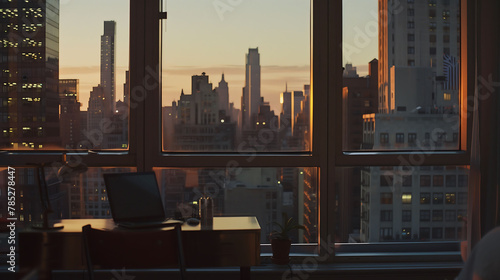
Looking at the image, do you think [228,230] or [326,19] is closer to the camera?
[228,230]

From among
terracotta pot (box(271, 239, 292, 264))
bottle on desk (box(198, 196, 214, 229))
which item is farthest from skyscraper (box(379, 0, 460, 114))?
bottle on desk (box(198, 196, 214, 229))

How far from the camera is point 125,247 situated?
9.09 feet

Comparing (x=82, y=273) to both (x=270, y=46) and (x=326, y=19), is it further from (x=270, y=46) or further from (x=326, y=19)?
(x=326, y=19)

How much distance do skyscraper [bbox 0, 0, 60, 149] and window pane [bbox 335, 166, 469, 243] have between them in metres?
2.07

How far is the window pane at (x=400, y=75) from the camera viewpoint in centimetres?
380

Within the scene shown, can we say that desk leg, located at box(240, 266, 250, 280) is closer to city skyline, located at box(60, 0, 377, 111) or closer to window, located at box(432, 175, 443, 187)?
city skyline, located at box(60, 0, 377, 111)

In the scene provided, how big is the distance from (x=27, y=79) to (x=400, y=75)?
2.55m

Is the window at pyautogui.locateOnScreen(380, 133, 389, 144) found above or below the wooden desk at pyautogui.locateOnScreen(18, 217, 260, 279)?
above

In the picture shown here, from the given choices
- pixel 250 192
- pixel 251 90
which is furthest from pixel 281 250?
pixel 251 90

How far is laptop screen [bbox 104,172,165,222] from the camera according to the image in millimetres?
3238

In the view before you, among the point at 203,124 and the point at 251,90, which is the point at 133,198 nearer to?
the point at 203,124

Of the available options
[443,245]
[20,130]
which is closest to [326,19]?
[443,245]

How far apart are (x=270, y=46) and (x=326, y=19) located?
0.42m

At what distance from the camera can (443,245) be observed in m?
3.94
